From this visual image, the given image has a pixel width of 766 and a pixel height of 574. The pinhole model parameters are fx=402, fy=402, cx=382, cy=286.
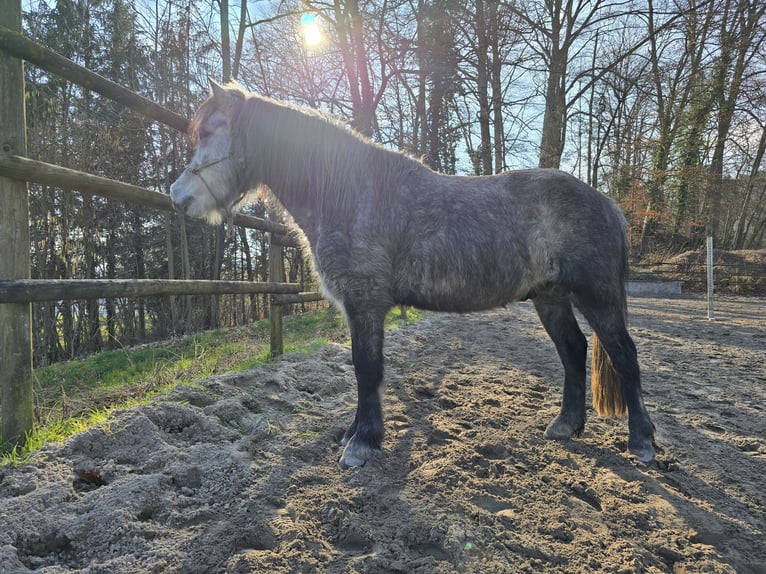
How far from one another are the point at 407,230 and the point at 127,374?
5.72 meters

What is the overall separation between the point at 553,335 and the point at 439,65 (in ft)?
37.4

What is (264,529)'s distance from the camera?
5.57 ft

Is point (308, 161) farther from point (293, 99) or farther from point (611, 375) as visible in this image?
point (293, 99)

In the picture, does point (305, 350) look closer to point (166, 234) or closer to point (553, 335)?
point (553, 335)

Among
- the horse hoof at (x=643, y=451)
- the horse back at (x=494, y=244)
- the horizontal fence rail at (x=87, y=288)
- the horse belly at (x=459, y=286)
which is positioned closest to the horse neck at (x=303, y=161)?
the horse back at (x=494, y=244)

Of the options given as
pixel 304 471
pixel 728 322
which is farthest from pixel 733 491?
pixel 728 322

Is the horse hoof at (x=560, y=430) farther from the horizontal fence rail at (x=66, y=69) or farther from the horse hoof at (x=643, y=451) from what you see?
the horizontal fence rail at (x=66, y=69)

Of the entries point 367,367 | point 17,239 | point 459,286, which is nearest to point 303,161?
point 459,286

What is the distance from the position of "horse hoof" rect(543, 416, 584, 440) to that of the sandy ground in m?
0.08

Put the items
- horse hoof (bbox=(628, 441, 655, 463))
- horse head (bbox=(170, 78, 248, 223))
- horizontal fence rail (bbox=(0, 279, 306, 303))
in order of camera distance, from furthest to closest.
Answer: horse head (bbox=(170, 78, 248, 223)), horse hoof (bbox=(628, 441, 655, 463)), horizontal fence rail (bbox=(0, 279, 306, 303))

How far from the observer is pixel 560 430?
2.81m

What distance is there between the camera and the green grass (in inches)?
99.7

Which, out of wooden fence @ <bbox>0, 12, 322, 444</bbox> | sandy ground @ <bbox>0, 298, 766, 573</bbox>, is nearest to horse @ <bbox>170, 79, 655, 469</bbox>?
sandy ground @ <bbox>0, 298, 766, 573</bbox>

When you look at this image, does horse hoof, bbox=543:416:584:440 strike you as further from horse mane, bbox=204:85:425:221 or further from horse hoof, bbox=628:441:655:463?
horse mane, bbox=204:85:425:221
